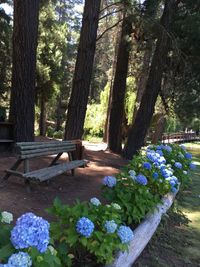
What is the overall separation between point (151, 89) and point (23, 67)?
5.17 meters

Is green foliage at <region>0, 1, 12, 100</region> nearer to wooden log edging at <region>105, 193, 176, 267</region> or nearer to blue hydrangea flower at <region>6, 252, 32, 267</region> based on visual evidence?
wooden log edging at <region>105, 193, 176, 267</region>

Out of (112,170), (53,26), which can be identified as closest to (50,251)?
(112,170)

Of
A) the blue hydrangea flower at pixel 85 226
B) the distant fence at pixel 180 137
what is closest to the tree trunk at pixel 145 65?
the blue hydrangea flower at pixel 85 226

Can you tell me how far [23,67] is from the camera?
9.55m

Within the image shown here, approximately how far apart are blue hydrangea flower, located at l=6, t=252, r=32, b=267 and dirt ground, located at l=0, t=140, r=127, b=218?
2730 millimetres

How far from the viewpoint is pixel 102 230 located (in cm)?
350

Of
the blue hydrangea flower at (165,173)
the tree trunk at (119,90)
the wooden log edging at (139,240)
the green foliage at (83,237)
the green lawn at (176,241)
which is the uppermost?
the tree trunk at (119,90)

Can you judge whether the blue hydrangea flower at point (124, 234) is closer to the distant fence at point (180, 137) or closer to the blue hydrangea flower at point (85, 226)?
the blue hydrangea flower at point (85, 226)

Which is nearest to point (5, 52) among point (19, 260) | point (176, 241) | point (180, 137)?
point (176, 241)

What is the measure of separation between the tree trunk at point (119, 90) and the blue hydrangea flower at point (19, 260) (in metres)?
12.9

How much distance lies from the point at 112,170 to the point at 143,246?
485cm

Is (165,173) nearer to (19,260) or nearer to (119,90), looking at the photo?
(19,260)

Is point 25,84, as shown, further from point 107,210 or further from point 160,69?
point 107,210

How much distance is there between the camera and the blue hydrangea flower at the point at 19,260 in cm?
227
